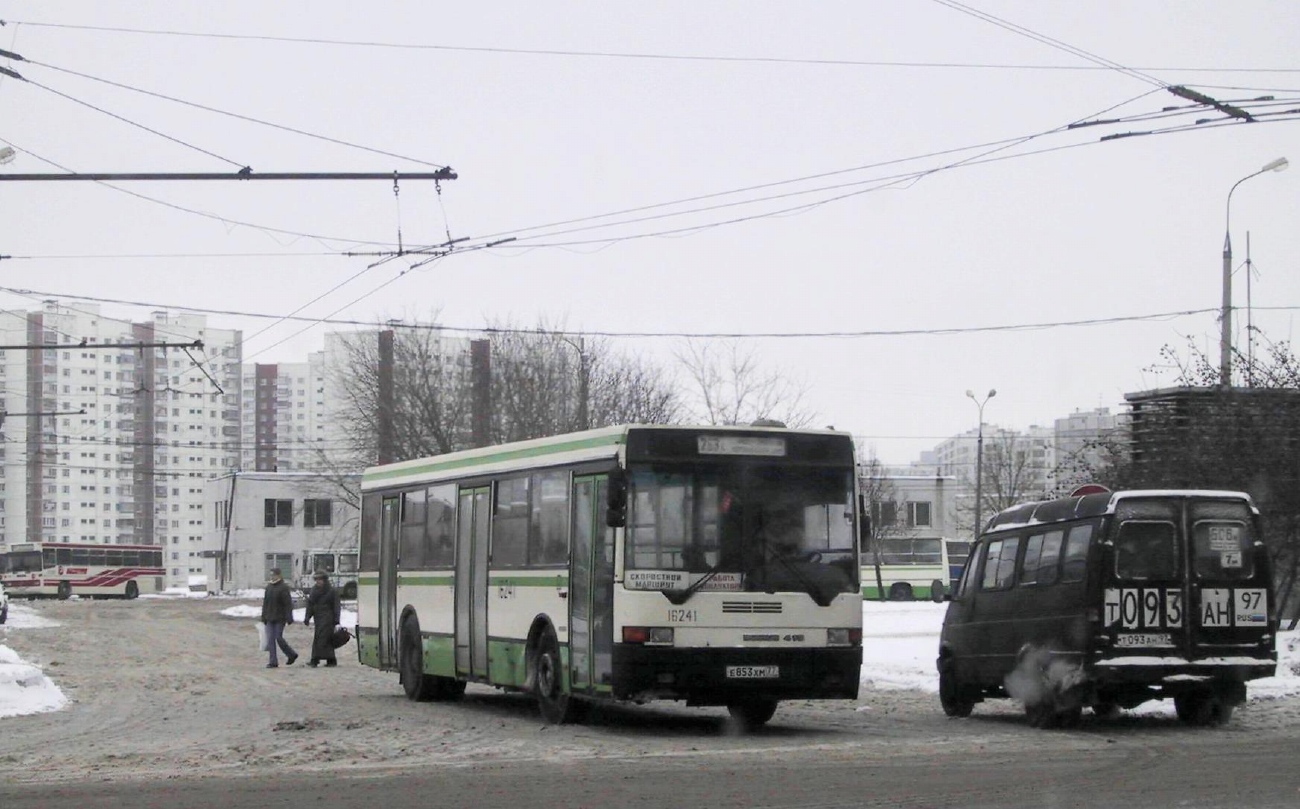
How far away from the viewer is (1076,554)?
1628 centimetres

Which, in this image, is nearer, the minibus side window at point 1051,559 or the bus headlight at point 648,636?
the bus headlight at point 648,636

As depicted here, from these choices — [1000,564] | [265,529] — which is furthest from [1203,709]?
[265,529]

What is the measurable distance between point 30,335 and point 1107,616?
4249 inches

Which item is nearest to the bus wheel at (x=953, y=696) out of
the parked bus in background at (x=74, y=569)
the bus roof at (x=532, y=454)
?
the bus roof at (x=532, y=454)

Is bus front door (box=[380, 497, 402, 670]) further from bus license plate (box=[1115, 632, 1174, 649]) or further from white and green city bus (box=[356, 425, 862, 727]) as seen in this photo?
bus license plate (box=[1115, 632, 1174, 649])

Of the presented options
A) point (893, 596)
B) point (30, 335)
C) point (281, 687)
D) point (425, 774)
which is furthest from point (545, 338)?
point (30, 335)

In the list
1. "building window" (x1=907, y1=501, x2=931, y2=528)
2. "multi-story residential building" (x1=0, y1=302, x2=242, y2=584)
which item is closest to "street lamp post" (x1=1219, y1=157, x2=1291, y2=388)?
"building window" (x1=907, y1=501, x2=931, y2=528)

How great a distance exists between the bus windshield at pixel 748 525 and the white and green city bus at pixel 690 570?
0.04 ft

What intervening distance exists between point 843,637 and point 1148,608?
108 inches

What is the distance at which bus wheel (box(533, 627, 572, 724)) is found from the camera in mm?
17219

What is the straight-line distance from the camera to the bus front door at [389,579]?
22203mm

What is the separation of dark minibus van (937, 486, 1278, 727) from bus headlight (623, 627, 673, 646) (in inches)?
140

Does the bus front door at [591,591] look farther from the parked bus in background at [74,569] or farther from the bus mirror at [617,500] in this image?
the parked bus in background at [74,569]

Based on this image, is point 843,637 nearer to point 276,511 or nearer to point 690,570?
point 690,570
